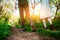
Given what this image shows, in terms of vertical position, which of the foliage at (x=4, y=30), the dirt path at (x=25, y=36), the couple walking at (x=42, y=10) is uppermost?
the couple walking at (x=42, y=10)

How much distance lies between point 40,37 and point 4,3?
1044 millimetres

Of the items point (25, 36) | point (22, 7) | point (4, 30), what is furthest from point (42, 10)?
point (4, 30)

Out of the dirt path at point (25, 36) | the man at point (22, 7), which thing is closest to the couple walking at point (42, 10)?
the man at point (22, 7)

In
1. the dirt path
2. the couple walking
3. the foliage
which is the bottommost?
the dirt path

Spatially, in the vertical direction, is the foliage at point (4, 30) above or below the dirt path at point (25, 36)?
above

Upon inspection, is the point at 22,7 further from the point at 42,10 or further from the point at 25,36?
the point at 25,36

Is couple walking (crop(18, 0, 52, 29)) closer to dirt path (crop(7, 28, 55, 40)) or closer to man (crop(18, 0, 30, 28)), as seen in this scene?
man (crop(18, 0, 30, 28))

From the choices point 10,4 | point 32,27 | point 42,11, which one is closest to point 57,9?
point 42,11

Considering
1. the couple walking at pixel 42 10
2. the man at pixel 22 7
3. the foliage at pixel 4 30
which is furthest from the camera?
the man at pixel 22 7

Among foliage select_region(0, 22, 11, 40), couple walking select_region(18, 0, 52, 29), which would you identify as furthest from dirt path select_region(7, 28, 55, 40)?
couple walking select_region(18, 0, 52, 29)

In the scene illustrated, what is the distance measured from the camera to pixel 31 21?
3561 mm

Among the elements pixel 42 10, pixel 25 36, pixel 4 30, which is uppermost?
pixel 42 10

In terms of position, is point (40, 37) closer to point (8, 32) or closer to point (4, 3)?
point (8, 32)

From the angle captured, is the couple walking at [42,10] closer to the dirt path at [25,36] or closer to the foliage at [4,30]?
the dirt path at [25,36]
